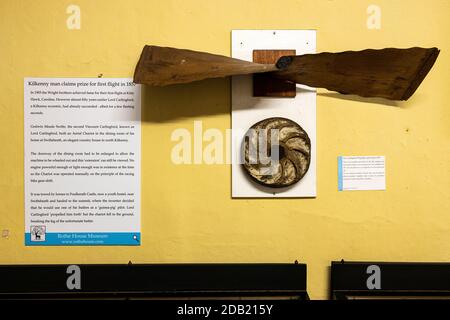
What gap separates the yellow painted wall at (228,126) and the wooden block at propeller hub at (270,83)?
9cm

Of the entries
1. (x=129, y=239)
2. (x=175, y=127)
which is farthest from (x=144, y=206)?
(x=175, y=127)

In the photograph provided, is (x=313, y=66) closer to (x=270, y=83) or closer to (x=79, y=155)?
(x=270, y=83)

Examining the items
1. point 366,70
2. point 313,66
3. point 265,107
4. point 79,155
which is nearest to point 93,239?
point 79,155

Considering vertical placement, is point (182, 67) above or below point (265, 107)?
above

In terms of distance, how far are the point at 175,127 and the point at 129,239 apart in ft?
1.27

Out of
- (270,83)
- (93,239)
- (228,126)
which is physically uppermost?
(270,83)

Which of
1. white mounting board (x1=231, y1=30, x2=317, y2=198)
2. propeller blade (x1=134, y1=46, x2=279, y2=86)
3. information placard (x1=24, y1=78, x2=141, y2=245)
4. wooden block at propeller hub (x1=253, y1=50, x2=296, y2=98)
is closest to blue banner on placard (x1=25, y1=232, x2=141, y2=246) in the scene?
information placard (x1=24, y1=78, x2=141, y2=245)

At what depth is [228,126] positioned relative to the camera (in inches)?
43.3

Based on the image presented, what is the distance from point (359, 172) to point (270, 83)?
0.40m

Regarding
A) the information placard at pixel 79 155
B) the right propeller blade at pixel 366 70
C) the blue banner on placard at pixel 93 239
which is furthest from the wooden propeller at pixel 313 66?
the blue banner on placard at pixel 93 239

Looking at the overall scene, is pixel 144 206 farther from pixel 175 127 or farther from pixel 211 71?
pixel 211 71

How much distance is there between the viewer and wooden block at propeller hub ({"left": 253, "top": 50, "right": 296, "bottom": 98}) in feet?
3.56

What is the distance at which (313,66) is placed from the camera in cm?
103

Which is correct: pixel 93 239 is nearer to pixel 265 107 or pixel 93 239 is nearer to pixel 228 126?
pixel 228 126
